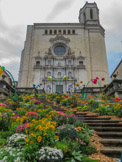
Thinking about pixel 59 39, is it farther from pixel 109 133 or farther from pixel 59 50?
pixel 109 133

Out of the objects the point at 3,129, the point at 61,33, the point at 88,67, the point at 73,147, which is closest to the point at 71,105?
the point at 3,129

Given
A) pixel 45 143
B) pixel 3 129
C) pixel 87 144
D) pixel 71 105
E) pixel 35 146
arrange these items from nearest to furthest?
1. pixel 35 146
2. pixel 45 143
3. pixel 87 144
4. pixel 3 129
5. pixel 71 105

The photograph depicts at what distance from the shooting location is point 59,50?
3712 centimetres

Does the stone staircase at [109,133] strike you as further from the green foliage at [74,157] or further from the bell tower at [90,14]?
the bell tower at [90,14]

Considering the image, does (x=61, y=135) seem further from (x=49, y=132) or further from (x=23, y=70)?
(x=23, y=70)

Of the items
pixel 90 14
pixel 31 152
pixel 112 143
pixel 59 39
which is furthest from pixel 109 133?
pixel 90 14

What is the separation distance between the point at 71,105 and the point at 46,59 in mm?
26113

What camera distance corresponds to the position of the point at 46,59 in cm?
3497

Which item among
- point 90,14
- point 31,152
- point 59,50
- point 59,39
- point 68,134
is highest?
point 90,14

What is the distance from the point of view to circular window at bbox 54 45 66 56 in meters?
36.7

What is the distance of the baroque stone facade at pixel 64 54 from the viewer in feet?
109

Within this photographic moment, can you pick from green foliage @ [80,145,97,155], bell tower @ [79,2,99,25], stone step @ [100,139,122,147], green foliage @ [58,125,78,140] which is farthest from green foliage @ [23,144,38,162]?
bell tower @ [79,2,99,25]

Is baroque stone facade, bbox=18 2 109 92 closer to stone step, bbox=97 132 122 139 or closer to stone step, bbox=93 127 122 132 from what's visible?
stone step, bbox=93 127 122 132

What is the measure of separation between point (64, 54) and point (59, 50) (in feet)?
7.29
